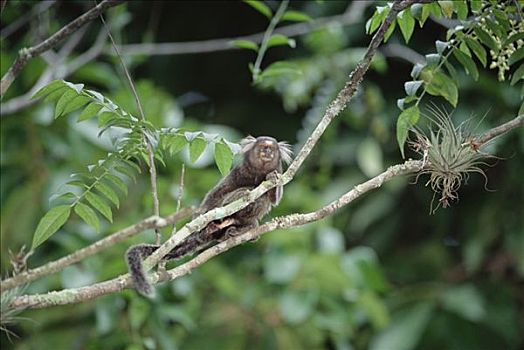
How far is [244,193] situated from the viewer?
Result: 278 cm

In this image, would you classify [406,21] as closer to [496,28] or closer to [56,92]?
[496,28]

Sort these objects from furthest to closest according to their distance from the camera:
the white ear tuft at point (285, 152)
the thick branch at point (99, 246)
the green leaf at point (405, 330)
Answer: the green leaf at point (405, 330) < the white ear tuft at point (285, 152) < the thick branch at point (99, 246)

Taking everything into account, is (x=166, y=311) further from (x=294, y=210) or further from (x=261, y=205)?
(x=261, y=205)

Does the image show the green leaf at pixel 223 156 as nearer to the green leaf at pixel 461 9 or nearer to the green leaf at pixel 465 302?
the green leaf at pixel 461 9

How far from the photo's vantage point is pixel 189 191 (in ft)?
16.7

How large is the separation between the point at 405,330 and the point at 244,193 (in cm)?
315

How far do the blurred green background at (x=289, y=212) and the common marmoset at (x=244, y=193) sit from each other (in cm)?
144

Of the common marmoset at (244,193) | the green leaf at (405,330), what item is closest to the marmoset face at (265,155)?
the common marmoset at (244,193)

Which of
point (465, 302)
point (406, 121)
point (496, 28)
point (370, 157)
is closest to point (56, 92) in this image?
point (406, 121)

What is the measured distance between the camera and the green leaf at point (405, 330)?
18.1 feet

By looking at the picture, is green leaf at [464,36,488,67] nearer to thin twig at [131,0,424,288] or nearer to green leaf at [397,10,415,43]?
green leaf at [397,10,415,43]

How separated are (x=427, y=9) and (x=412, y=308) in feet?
11.8

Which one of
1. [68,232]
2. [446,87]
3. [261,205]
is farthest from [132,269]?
[68,232]

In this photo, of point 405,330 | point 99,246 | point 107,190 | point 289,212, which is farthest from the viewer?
point 405,330
